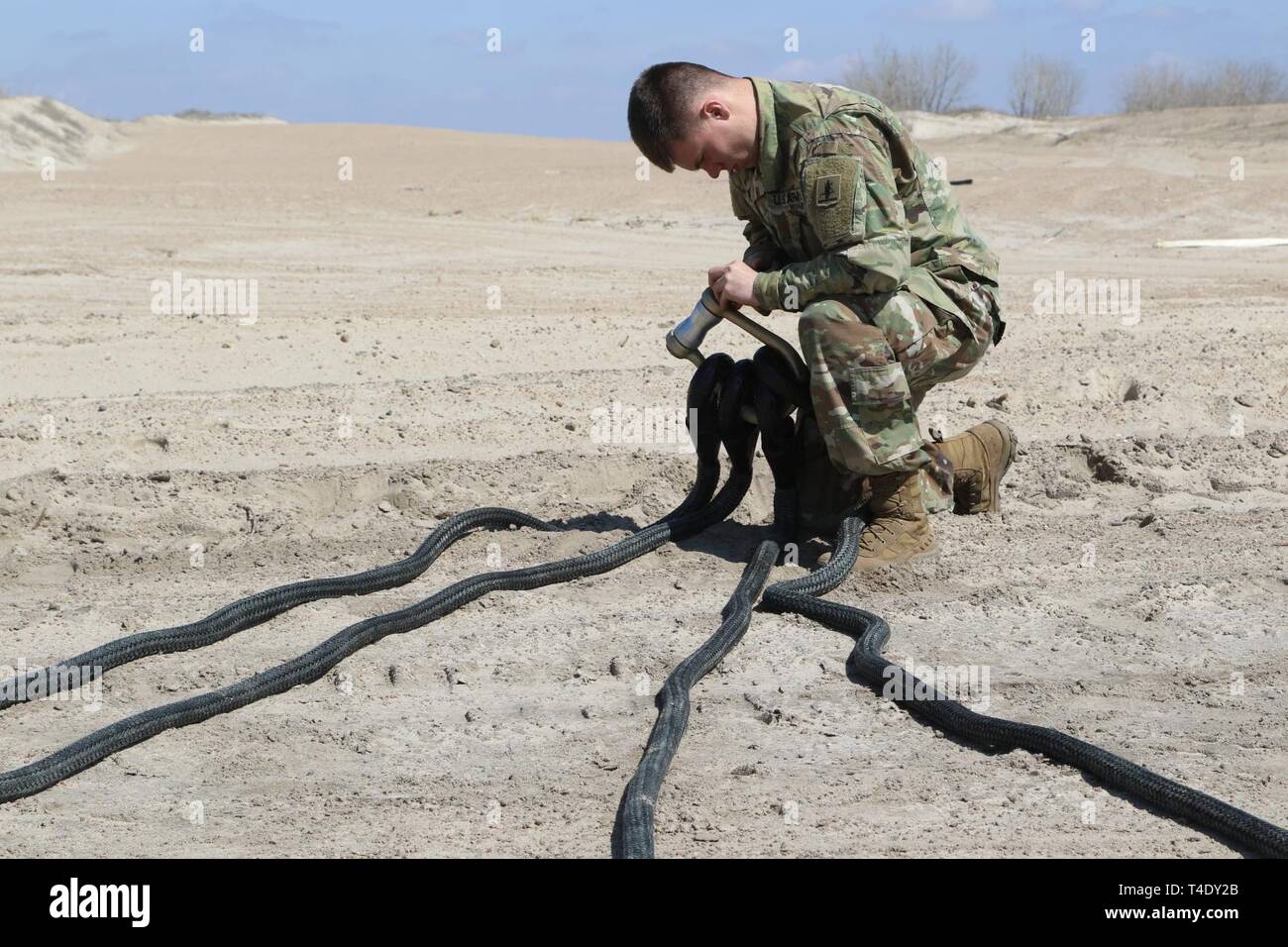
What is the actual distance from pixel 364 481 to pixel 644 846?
9.32 ft

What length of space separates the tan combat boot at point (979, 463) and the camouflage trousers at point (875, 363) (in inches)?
18.9

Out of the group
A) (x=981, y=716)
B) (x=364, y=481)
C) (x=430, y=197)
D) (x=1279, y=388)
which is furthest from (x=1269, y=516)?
(x=430, y=197)

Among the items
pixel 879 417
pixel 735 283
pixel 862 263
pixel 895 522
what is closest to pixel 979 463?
pixel 895 522

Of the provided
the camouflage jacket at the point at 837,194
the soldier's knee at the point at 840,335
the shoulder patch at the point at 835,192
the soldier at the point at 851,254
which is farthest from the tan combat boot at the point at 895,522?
the shoulder patch at the point at 835,192

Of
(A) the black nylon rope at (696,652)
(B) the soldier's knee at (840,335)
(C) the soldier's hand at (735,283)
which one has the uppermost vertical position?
(C) the soldier's hand at (735,283)

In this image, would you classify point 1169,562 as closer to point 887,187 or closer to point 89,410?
point 887,187

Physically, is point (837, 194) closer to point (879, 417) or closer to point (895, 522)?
point (879, 417)

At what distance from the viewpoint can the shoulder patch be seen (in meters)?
4.14

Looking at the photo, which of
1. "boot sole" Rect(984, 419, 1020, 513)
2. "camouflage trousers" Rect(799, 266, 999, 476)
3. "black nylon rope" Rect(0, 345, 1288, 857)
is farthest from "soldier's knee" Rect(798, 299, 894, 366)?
"boot sole" Rect(984, 419, 1020, 513)

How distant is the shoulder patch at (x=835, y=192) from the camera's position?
4137 millimetres

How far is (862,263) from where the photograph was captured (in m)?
4.22

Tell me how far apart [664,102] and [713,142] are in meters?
0.18

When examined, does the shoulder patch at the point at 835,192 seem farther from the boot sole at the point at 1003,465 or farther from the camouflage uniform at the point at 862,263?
the boot sole at the point at 1003,465

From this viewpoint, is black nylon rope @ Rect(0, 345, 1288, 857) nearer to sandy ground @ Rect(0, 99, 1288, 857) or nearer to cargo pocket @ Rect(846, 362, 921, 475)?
sandy ground @ Rect(0, 99, 1288, 857)
